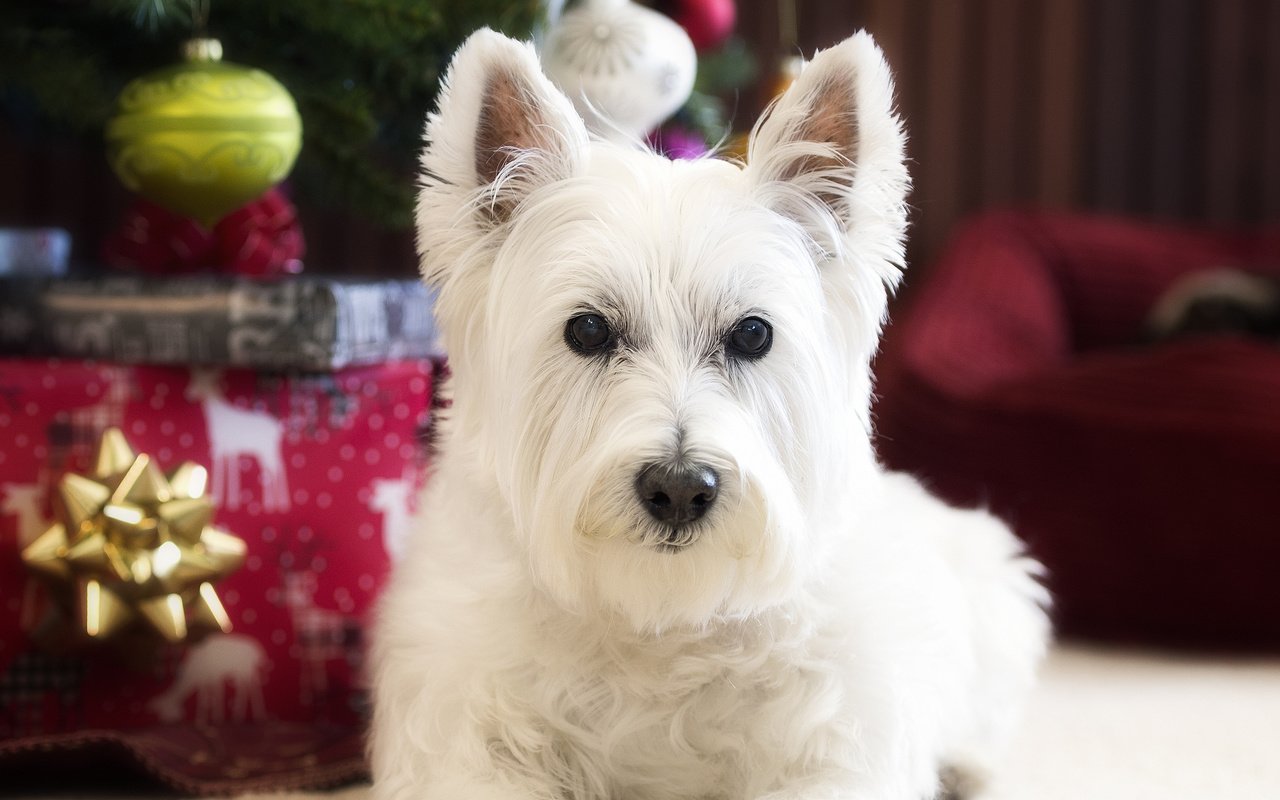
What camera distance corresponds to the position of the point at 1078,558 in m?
2.26

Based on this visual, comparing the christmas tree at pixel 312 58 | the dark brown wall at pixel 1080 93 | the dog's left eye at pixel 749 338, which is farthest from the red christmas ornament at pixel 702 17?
the dark brown wall at pixel 1080 93

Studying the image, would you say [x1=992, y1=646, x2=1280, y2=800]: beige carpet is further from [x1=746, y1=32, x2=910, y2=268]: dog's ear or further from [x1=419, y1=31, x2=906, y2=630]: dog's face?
[x1=746, y1=32, x2=910, y2=268]: dog's ear

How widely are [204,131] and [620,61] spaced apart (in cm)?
49

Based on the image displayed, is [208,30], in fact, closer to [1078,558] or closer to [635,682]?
[635,682]

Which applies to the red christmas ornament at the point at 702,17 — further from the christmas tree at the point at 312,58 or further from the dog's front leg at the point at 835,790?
the dog's front leg at the point at 835,790

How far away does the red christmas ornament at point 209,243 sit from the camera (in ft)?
5.76

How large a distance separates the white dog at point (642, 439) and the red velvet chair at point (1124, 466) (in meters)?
1.12

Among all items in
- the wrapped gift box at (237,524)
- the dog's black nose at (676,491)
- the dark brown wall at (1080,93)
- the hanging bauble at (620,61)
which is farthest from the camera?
the dark brown wall at (1080,93)

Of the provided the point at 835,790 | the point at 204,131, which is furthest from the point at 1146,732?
the point at 204,131

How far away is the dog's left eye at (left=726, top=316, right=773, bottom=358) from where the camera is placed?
3.55 ft

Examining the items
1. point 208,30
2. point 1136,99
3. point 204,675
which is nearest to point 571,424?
point 204,675

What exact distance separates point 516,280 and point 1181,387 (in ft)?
5.01

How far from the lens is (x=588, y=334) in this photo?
3.55ft

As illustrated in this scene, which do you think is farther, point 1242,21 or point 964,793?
point 1242,21
